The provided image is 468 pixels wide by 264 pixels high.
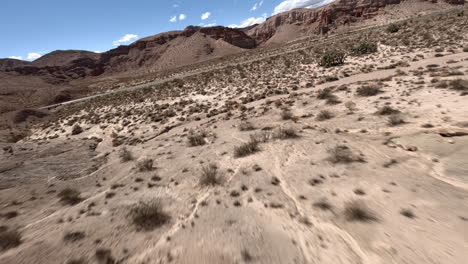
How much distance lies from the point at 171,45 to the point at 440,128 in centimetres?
12406

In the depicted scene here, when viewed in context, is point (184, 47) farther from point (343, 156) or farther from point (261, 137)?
point (343, 156)

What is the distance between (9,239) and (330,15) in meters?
134

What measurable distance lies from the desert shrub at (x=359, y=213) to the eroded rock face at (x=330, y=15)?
11586 cm

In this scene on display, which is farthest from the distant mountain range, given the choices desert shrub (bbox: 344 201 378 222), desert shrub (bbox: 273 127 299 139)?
desert shrub (bbox: 344 201 378 222)

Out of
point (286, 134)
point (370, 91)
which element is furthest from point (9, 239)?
point (370, 91)

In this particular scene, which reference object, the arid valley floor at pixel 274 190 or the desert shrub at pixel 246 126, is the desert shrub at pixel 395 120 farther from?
the desert shrub at pixel 246 126

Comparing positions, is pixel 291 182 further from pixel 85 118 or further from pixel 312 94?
pixel 85 118

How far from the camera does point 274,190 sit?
546 centimetres

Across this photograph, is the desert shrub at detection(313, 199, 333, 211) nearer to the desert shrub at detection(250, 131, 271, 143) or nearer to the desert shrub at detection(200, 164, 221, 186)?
the desert shrub at detection(200, 164, 221, 186)

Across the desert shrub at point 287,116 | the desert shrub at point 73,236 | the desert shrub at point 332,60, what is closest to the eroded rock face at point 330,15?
the desert shrub at point 332,60

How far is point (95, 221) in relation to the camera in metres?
5.03

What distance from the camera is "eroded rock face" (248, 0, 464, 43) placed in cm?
9919

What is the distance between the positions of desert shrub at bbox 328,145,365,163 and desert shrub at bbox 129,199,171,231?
16.4 ft

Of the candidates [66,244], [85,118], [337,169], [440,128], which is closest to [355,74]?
[440,128]
